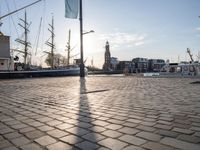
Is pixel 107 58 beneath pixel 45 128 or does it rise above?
above

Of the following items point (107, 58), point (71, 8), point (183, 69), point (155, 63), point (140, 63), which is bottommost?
point (183, 69)

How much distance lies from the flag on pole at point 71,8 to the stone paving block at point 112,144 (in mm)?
15383

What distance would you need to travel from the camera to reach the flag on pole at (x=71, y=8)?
56.2 feet

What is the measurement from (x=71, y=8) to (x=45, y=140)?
15335 mm

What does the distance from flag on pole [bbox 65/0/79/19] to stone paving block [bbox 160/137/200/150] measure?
1557 centimetres

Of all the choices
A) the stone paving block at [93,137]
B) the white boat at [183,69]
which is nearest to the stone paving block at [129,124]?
the stone paving block at [93,137]

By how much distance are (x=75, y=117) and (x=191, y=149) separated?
2526 millimetres

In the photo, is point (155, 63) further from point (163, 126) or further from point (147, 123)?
point (163, 126)

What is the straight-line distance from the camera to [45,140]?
3.26 m

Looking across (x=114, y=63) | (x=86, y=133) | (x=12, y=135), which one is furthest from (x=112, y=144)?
(x=114, y=63)

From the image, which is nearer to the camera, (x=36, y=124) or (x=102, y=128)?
(x=102, y=128)

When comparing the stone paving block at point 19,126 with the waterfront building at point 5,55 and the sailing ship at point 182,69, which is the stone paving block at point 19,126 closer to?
the waterfront building at point 5,55

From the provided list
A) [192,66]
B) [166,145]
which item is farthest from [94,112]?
[192,66]

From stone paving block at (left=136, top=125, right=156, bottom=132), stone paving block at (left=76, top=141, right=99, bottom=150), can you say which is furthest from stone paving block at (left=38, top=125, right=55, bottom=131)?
stone paving block at (left=136, top=125, right=156, bottom=132)
